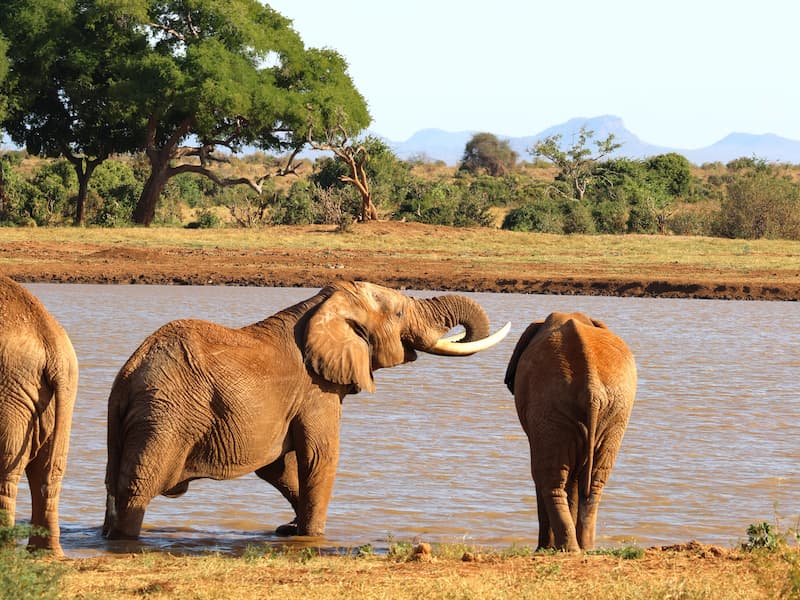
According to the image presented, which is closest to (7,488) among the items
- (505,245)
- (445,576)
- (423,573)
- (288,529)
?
(423,573)

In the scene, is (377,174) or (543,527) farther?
(377,174)

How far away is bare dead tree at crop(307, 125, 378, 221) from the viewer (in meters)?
36.1

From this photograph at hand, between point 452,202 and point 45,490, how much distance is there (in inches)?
1249

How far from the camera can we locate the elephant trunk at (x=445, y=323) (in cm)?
814

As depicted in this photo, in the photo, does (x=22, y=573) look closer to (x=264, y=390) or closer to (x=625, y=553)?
(x=264, y=390)

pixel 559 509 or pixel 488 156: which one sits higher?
pixel 488 156

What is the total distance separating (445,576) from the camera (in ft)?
20.7

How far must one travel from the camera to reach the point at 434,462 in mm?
10648

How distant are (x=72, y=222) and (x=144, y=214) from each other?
216 cm

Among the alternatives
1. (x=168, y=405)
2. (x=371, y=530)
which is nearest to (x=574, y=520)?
(x=371, y=530)

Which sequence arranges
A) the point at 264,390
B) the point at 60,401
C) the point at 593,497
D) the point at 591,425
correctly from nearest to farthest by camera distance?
the point at 60,401 < the point at 591,425 < the point at 593,497 < the point at 264,390

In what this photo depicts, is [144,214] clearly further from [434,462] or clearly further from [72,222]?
[434,462]

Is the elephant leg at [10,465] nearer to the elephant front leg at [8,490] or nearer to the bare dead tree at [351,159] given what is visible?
the elephant front leg at [8,490]

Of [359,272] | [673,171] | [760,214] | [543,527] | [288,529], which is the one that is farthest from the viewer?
[673,171]
